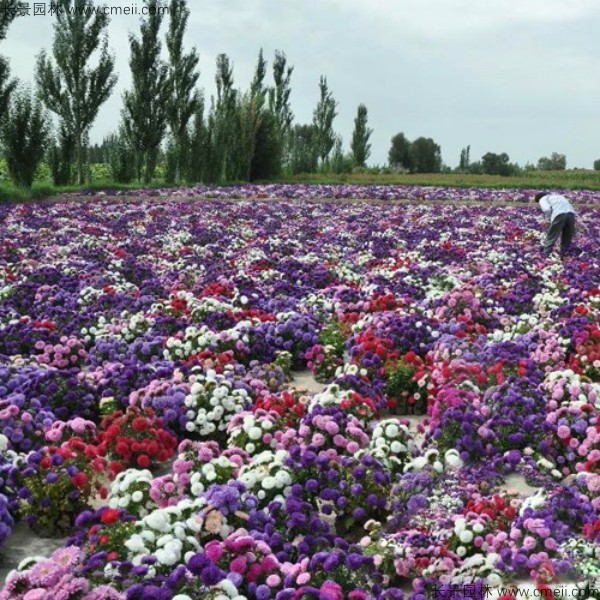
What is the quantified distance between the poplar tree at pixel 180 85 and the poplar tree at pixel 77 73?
7.49 m

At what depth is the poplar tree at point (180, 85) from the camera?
51.4m

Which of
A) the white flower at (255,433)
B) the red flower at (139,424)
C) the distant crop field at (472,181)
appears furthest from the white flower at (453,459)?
the distant crop field at (472,181)

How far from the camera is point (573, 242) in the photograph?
18734 mm

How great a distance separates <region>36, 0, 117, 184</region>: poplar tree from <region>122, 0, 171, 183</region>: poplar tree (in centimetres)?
405

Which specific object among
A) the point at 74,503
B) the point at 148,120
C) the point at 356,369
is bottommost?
the point at 74,503

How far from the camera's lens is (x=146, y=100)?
160ft

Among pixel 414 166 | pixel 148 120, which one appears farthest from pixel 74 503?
pixel 414 166

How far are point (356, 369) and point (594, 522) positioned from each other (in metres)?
3.35

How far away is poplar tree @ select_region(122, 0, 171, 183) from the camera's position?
1919 inches

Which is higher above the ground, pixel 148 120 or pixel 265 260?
pixel 148 120

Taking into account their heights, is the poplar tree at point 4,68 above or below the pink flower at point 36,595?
above

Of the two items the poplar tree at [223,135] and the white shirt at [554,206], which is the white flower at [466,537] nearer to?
the white shirt at [554,206]

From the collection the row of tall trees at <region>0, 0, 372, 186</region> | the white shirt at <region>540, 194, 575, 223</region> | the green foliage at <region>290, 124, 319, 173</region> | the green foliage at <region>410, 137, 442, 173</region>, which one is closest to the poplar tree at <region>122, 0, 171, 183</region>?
the row of tall trees at <region>0, 0, 372, 186</region>

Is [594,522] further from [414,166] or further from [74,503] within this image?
[414,166]
